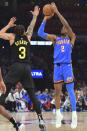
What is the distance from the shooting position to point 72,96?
19.1ft

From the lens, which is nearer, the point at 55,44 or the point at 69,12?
the point at 55,44

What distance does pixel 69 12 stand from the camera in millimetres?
21859

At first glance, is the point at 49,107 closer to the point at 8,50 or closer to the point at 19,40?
the point at 8,50

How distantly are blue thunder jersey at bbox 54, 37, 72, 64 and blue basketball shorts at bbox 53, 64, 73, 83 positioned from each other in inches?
3.8

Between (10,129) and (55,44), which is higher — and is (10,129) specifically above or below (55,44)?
below

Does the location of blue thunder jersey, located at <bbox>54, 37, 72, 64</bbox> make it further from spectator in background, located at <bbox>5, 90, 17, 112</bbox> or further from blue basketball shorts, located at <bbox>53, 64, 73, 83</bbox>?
Result: spectator in background, located at <bbox>5, 90, 17, 112</bbox>

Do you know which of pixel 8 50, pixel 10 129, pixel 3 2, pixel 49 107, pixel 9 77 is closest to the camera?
pixel 9 77

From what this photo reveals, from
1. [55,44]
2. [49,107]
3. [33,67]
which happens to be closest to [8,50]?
[33,67]

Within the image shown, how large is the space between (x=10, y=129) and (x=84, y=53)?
20618 mm

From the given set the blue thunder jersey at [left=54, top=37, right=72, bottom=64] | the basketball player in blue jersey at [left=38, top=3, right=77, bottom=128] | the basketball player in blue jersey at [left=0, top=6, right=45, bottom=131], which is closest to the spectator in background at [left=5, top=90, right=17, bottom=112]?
the basketball player in blue jersey at [left=38, top=3, right=77, bottom=128]

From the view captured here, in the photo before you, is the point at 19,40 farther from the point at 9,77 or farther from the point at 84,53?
the point at 84,53

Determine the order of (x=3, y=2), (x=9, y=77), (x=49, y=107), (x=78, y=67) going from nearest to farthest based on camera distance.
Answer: (x=9, y=77)
(x=49, y=107)
(x=3, y=2)
(x=78, y=67)

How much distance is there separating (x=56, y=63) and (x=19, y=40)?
0.98m

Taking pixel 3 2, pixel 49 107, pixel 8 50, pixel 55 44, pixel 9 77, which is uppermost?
pixel 3 2
